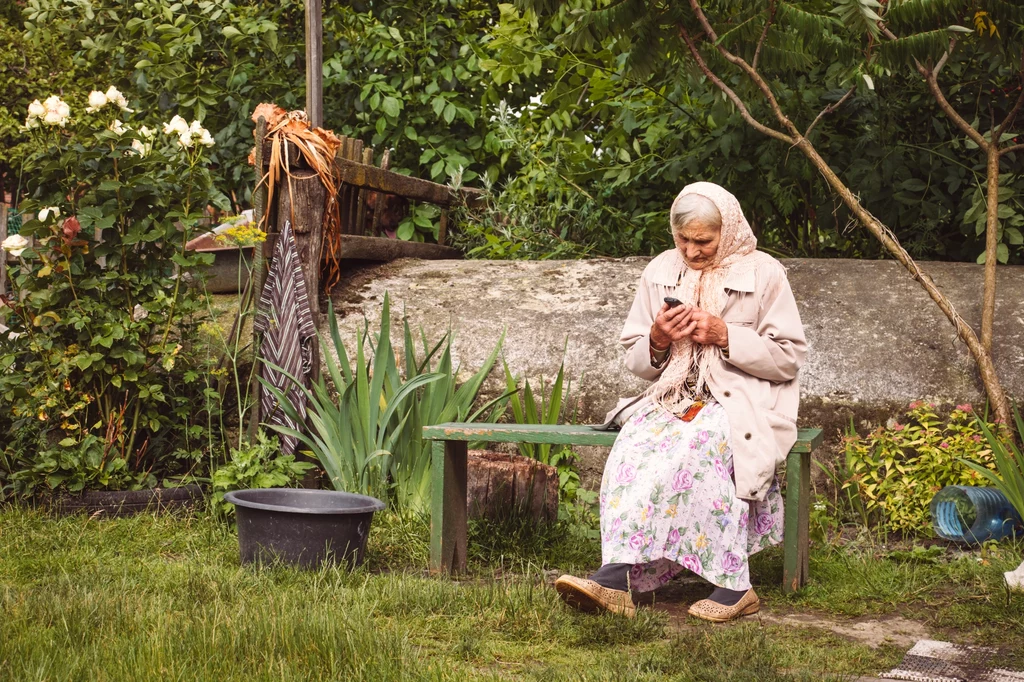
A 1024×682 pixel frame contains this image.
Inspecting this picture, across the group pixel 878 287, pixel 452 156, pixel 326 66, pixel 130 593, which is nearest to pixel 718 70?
pixel 878 287

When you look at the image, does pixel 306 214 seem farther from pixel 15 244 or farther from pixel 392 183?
pixel 15 244

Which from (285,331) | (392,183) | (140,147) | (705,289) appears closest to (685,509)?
(705,289)

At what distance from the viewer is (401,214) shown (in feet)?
24.8

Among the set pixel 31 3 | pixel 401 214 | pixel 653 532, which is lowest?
pixel 653 532

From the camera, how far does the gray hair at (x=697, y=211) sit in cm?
407

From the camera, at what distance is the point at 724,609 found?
380cm

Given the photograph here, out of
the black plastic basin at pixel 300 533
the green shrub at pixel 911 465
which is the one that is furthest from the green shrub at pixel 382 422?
the green shrub at pixel 911 465

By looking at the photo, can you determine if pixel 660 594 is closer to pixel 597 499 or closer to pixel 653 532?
pixel 653 532

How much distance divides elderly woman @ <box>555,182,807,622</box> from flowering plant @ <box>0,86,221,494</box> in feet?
7.64

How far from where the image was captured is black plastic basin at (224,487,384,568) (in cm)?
413

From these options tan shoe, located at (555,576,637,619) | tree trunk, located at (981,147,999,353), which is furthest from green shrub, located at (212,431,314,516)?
tree trunk, located at (981,147,999,353)

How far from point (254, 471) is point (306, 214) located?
1425mm

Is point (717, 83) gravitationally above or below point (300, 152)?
above

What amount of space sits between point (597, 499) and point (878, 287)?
1952mm
